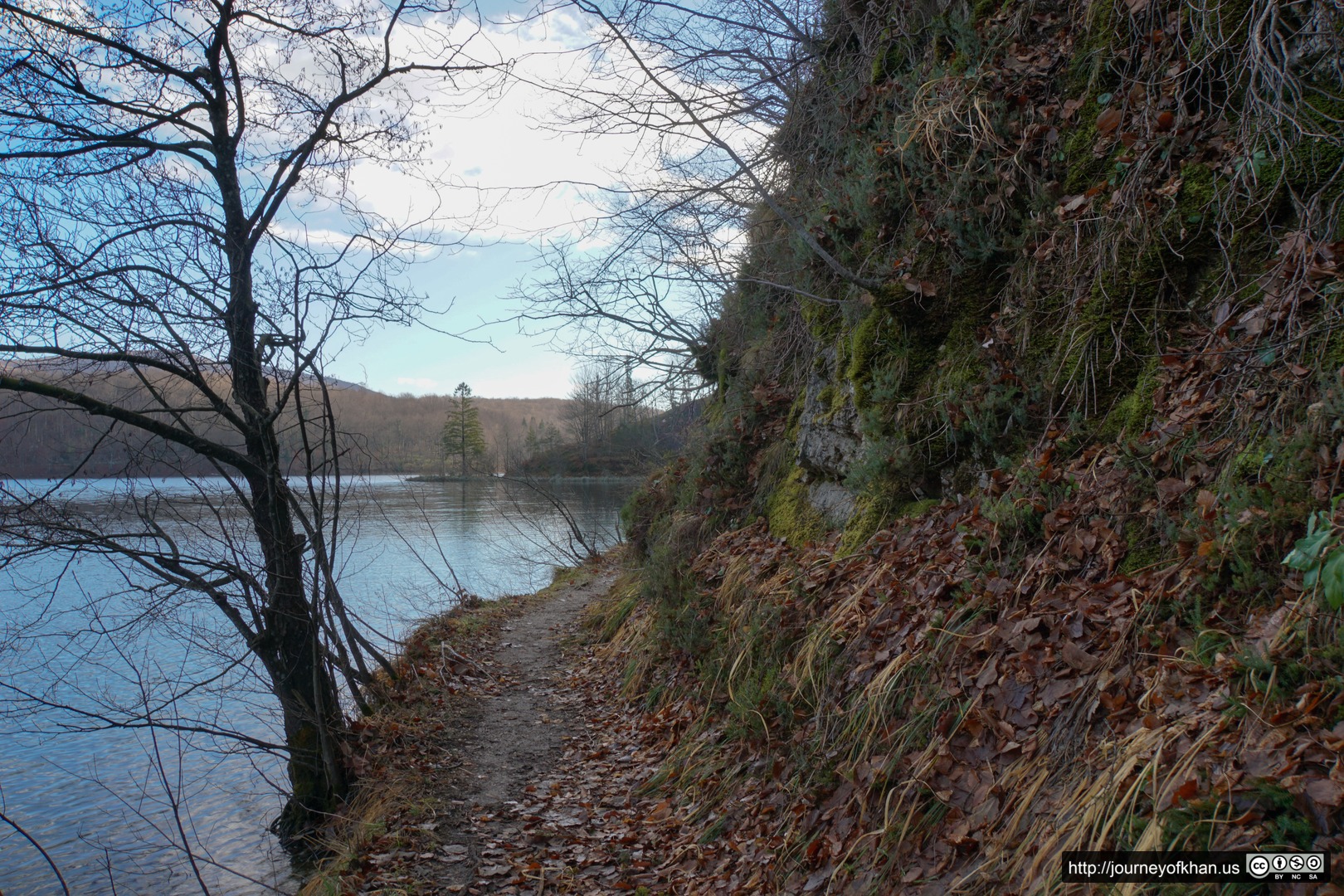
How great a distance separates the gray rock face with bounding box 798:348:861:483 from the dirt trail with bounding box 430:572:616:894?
359 cm

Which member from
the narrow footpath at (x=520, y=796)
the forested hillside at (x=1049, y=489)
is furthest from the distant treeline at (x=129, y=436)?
the forested hillside at (x=1049, y=489)

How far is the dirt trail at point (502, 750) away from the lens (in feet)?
15.7

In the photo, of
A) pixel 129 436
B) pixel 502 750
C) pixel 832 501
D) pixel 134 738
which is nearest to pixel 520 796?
pixel 502 750

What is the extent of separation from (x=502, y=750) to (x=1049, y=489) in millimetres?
5339

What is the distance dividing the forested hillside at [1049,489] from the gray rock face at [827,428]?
40 millimetres

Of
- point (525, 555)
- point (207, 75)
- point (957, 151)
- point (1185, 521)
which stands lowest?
point (525, 555)

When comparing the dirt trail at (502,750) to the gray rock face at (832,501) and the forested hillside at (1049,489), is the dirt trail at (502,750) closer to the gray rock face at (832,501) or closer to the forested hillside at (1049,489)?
the forested hillside at (1049,489)

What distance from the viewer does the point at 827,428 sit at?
6.32m

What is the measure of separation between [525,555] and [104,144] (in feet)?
52.3

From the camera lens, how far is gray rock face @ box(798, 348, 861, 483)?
19.8 ft

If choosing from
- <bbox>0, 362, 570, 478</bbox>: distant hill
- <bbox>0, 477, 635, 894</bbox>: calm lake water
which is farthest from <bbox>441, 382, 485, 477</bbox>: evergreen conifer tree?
<bbox>0, 362, 570, 478</bbox>: distant hill

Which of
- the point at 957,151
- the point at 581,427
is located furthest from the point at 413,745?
the point at 581,427

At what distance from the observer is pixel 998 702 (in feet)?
10.3

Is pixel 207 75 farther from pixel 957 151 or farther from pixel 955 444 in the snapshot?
pixel 955 444
